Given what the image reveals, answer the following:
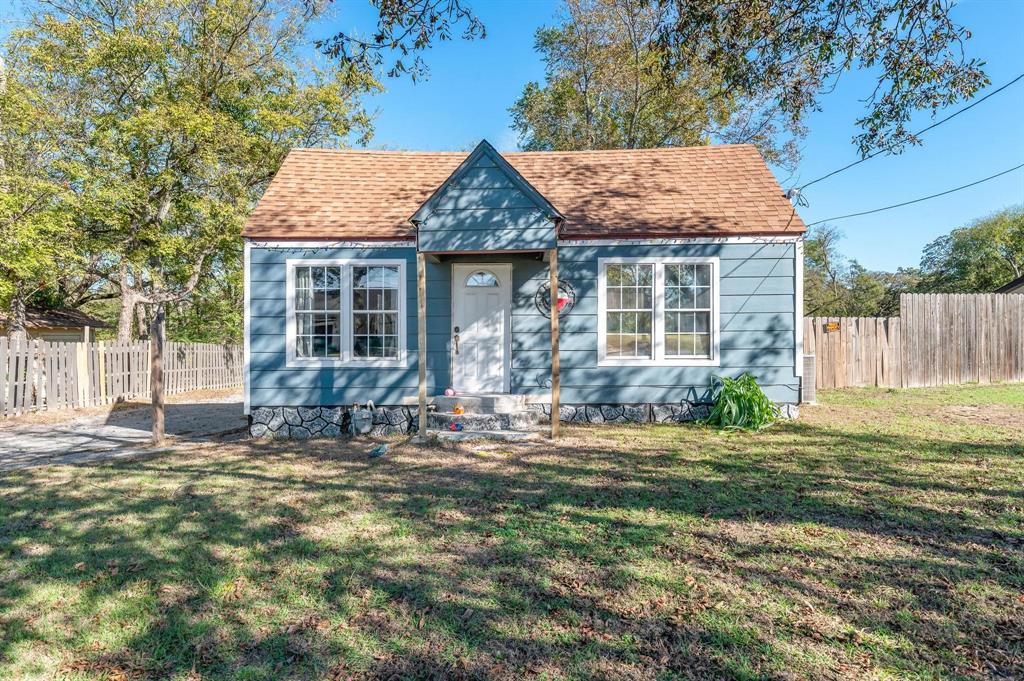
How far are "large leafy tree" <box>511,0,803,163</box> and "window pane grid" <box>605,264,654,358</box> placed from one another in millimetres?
12817

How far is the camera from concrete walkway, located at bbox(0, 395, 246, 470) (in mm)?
7281

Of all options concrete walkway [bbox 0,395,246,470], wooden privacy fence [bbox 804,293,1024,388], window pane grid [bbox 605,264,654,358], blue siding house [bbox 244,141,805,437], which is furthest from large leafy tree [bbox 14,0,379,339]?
wooden privacy fence [bbox 804,293,1024,388]

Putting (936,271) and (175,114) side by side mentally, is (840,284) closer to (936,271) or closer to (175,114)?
(936,271)

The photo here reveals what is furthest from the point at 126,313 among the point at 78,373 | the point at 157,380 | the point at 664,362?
the point at 664,362

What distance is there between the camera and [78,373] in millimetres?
A: 12727

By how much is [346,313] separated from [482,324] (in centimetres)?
226

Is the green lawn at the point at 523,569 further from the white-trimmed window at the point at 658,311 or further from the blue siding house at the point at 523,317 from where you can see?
the white-trimmed window at the point at 658,311

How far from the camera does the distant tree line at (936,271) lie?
32.0m

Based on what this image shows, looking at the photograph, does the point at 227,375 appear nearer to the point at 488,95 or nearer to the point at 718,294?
the point at 488,95

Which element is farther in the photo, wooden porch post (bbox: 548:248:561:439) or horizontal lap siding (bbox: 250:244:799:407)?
horizontal lap siding (bbox: 250:244:799:407)

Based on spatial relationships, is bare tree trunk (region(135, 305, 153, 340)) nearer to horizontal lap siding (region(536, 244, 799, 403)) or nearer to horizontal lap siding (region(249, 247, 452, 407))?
horizontal lap siding (region(249, 247, 452, 407))

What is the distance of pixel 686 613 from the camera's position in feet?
9.47

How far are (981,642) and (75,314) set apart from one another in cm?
2740

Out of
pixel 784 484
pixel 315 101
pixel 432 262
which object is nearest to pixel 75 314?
pixel 315 101
